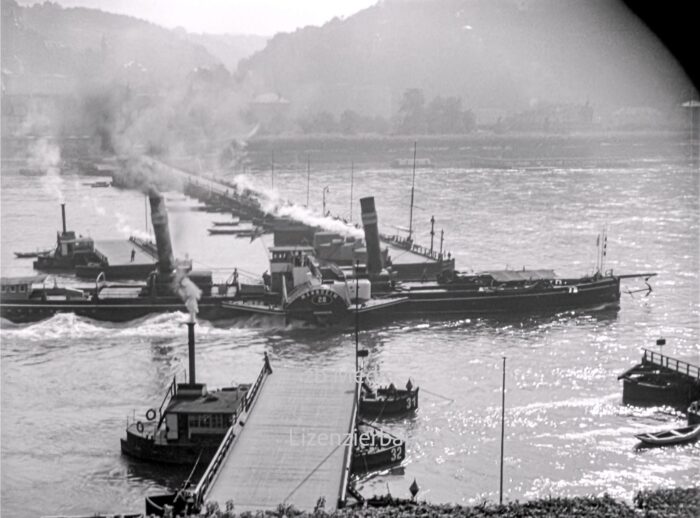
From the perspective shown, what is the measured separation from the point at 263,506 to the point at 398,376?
10.1 m

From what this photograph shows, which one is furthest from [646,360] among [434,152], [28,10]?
[434,152]

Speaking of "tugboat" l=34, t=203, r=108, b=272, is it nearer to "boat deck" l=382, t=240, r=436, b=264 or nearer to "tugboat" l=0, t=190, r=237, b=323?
"tugboat" l=0, t=190, r=237, b=323

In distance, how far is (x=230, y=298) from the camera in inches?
1214

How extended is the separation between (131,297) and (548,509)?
62.6 ft

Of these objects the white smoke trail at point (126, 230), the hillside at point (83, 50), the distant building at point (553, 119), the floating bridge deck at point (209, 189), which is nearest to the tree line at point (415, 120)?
the distant building at point (553, 119)

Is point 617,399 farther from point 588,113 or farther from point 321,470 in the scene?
point 588,113

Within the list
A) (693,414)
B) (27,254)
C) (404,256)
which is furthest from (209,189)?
(693,414)

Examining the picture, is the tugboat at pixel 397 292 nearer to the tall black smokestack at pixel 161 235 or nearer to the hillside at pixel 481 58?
the tall black smokestack at pixel 161 235

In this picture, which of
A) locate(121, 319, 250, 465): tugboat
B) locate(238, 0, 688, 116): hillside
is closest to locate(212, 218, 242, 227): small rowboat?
locate(121, 319, 250, 465): tugboat

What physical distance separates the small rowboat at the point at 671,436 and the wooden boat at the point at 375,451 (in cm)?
430

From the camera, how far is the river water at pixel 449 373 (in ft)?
59.4

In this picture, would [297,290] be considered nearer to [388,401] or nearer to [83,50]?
[388,401]

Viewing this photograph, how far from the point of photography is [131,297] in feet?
102

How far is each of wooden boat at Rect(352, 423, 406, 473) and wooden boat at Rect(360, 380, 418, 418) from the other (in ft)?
5.80
